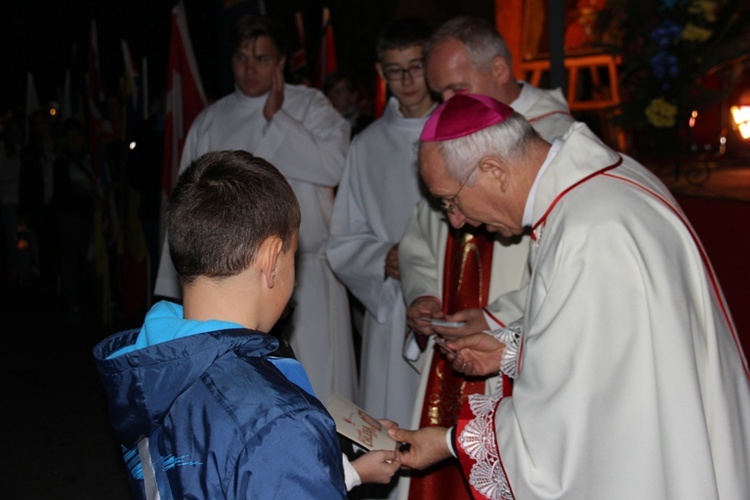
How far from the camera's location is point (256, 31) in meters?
4.52

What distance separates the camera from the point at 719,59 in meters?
5.05

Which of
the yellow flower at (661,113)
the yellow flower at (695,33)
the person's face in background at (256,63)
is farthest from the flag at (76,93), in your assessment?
the yellow flower at (695,33)

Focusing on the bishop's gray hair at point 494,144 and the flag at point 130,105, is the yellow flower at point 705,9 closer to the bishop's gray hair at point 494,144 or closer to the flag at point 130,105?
the bishop's gray hair at point 494,144

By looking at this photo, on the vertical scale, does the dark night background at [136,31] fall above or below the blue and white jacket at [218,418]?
above

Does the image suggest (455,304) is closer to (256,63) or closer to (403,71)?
(403,71)

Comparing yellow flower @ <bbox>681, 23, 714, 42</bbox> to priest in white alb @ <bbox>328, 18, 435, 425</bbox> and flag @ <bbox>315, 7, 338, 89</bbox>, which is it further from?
flag @ <bbox>315, 7, 338, 89</bbox>

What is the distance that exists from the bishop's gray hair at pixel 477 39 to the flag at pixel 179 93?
369 centimetres

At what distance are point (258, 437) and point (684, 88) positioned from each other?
4295 millimetres

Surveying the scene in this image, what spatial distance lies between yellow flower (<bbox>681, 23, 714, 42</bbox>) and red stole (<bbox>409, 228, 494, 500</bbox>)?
2308mm

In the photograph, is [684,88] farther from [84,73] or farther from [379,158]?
[84,73]

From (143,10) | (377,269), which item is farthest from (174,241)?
(143,10)

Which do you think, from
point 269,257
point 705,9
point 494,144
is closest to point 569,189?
point 494,144

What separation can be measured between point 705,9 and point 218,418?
437 centimetres

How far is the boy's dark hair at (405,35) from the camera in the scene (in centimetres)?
427
